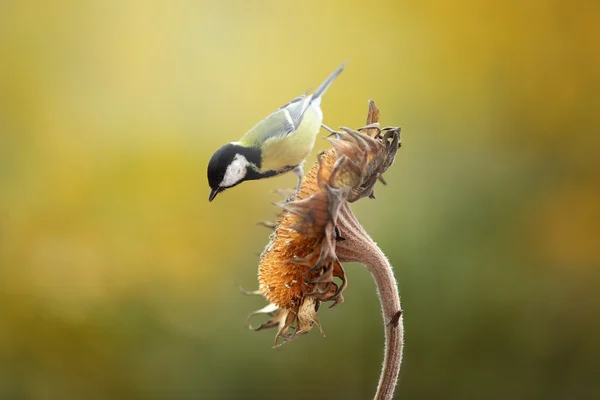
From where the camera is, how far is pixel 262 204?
488 cm

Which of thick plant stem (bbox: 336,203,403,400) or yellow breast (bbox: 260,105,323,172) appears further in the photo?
yellow breast (bbox: 260,105,323,172)

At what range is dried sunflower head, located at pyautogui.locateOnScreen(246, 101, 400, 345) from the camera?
5.72 ft

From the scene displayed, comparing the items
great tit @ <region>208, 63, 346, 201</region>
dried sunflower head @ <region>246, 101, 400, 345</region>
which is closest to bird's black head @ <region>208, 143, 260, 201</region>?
great tit @ <region>208, 63, 346, 201</region>

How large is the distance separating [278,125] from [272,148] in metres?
0.13

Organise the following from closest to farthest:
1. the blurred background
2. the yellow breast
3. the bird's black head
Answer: the bird's black head
the yellow breast
the blurred background

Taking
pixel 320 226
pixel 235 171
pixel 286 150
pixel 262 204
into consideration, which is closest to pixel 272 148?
pixel 286 150

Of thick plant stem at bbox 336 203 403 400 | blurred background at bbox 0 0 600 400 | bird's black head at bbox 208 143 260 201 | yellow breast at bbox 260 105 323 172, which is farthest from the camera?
blurred background at bbox 0 0 600 400

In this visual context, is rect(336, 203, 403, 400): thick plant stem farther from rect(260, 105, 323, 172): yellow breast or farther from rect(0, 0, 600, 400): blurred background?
rect(0, 0, 600, 400): blurred background

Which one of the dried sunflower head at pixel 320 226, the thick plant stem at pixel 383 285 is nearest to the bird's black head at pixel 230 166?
the dried sunflower head at pixel 320 226

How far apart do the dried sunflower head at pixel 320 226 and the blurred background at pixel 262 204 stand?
8.00ft

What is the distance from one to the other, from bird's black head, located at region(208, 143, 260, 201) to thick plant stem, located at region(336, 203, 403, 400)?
448 mm

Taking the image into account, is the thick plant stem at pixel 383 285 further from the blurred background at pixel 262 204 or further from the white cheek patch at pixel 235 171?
the blurred background at pixel 262 204
